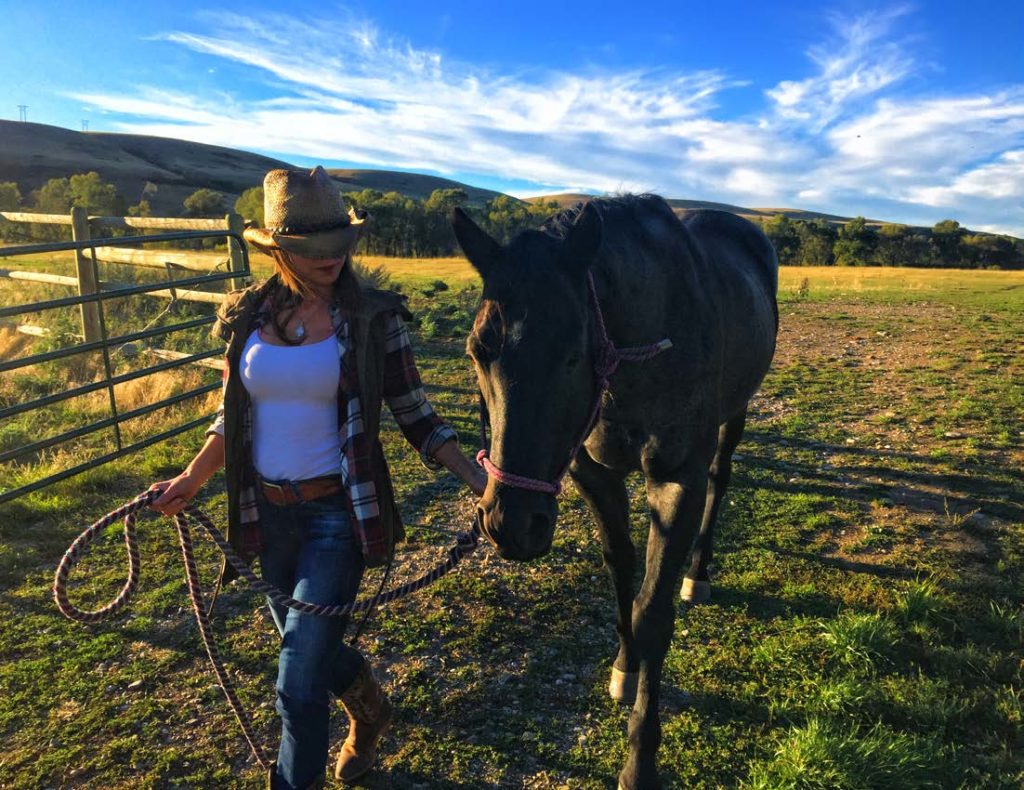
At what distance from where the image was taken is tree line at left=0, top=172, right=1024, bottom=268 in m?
29.5

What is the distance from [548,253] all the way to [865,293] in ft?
68.4

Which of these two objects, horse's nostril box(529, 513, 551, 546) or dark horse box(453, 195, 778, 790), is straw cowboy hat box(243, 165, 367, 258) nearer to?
dark horse box(453, 195, 778, 790)

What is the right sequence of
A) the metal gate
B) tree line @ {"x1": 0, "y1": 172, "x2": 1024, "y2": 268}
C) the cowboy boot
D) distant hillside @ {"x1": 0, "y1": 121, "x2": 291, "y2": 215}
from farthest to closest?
distant hillside @ {"x1": 0, "y1": 121, "x2": 291, "y2": 215} → tree line @ {"x1": 0, "y1": 172, "x2": 1024, "y2": 268} → the metal gate → the cowboy boot

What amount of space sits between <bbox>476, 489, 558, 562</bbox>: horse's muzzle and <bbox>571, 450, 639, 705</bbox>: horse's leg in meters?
0.99

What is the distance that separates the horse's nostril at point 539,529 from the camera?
185cm

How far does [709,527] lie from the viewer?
396cm

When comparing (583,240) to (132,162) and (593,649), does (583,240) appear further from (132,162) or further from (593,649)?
(132,162)

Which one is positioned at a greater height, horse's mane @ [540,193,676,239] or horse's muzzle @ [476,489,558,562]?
horse's mane @ [540,193,676,239]

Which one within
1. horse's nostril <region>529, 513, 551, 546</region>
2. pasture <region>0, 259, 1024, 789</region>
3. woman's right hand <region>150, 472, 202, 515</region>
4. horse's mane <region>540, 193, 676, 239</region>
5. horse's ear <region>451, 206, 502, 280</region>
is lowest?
pasture <region>0, 259, 1024, 789</region>

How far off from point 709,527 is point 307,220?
317 centimetres

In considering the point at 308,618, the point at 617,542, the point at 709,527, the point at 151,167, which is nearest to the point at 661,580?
the point at 617,542

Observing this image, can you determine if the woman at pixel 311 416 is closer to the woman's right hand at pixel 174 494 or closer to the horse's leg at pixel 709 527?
the woman's right hand at pixel 174 494

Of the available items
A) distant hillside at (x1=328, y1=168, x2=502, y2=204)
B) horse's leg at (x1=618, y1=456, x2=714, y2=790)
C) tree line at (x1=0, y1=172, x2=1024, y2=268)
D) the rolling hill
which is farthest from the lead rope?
distant hillside at (x1=328, y1=168, x2=502, y2=204)

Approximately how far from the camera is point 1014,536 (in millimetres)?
4316
